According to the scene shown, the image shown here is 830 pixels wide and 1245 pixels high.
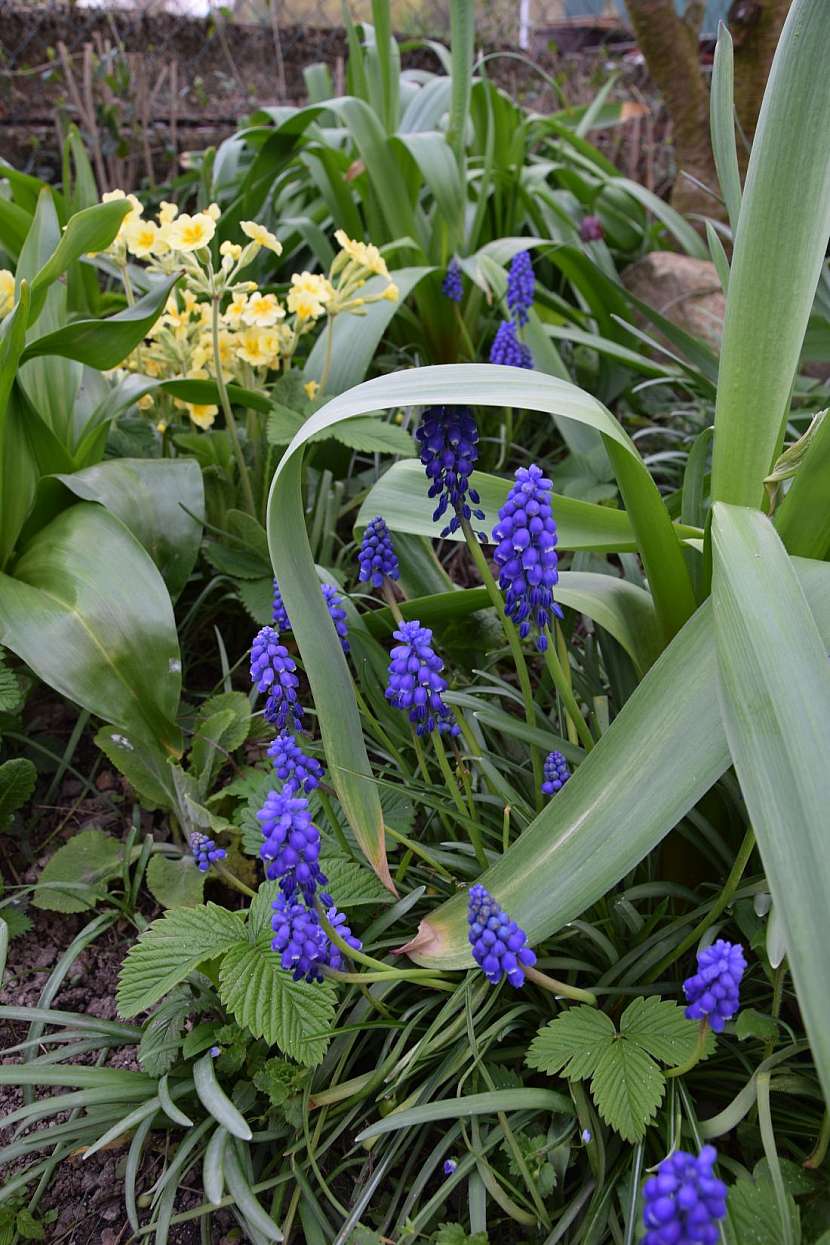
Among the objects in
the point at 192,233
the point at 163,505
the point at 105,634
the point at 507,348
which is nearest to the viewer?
the point at 105,634

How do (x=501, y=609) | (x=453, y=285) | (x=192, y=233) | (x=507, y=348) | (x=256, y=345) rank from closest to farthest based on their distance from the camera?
(x=501, y=609), (x=192, y=233), (x=256, y=345), (x=507, y=348), (x=453, y=285)

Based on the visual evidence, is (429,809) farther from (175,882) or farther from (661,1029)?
(661,1029)

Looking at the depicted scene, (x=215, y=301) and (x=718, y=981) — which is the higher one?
(x=215, y=301)

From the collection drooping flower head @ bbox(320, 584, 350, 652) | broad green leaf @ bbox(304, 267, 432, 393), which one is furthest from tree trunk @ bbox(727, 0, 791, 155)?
drooping flower head @ bbox(320, 584, 350, 652)

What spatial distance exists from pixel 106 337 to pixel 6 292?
0.29m

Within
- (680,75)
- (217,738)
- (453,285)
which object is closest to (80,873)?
(217,738)

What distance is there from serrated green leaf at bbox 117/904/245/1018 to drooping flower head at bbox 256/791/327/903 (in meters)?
0.24

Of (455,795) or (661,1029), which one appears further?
(455,795)

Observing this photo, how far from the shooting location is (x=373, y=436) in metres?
1.87

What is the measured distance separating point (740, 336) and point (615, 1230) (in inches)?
39.8

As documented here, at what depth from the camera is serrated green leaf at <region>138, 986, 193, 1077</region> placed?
1.22 meters

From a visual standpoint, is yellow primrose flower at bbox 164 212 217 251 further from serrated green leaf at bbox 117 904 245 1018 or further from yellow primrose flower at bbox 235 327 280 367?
serrated green leaf at bbox 117 904 245 1018

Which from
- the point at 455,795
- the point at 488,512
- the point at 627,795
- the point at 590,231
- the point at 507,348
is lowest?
the point at 455,795

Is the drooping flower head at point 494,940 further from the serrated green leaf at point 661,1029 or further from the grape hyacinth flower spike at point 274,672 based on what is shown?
the grape hyacinth flower spike at point 274,672
